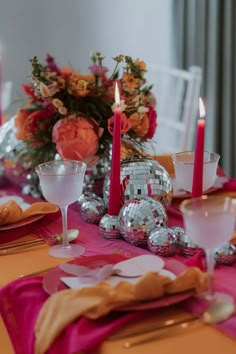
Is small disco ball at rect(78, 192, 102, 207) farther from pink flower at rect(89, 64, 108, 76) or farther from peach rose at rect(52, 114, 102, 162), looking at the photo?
pink flower at rect(89, 64, 108, 76)

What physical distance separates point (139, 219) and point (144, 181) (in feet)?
0.50

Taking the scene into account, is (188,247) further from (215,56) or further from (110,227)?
(215,56)

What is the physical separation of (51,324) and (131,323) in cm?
11

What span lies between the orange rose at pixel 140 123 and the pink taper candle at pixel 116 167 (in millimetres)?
239

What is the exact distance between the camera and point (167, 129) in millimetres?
3322

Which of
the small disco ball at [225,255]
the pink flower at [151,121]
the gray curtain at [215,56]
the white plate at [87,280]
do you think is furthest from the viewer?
the gray curtain at [215,56]

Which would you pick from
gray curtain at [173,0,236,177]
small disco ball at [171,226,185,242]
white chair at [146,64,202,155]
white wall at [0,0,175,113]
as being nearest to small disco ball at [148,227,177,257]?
small disco ball at [171,226,185,242]

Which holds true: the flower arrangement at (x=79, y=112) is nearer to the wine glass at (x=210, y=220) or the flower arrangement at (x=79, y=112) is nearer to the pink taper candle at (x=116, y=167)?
the pink taper candle at (x=116, y=167)

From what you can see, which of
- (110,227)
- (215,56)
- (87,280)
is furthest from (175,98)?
(87,280)

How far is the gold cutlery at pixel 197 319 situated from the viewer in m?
0.86

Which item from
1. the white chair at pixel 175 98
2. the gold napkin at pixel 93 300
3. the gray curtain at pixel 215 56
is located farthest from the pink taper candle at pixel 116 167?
the gray curtain at pixel 215 56

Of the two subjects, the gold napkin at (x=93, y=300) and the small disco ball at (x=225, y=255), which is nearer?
the gold napkin at (x=93, y=300)

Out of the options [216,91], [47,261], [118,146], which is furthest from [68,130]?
[216,91]

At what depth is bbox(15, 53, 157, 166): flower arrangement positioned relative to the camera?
1458 mm
